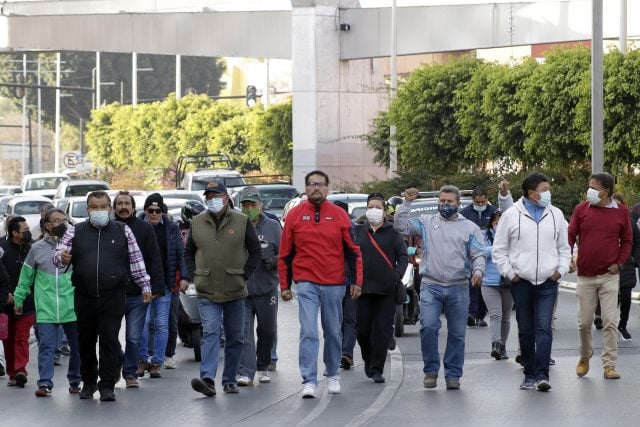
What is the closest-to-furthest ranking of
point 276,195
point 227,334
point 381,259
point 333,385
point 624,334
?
point 333,385 < point 227,334 < point 381,259 < point 624,334 < point 276,195

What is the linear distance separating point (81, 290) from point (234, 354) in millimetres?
1410

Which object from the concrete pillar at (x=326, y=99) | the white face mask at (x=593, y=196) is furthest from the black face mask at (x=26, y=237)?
the concrete pillar at (x=326, y=99)

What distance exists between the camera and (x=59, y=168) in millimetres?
124500

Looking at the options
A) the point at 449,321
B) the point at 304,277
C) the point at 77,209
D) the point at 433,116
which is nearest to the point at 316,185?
the point at 304,277

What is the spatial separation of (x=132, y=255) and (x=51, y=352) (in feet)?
3.88

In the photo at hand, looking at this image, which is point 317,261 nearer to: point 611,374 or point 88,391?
point 88,391

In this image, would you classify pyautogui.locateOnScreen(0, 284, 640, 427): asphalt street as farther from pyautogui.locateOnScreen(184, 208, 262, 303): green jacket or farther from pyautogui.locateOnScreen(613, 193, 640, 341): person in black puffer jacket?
pyautogui.locateOnScreen(613, 193, 640, 341): person in black puffer jacket

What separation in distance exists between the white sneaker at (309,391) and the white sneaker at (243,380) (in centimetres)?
103

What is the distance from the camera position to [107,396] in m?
13.2

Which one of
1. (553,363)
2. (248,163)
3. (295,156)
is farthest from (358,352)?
(248,163)

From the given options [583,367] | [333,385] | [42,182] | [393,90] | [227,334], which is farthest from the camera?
[42,182]

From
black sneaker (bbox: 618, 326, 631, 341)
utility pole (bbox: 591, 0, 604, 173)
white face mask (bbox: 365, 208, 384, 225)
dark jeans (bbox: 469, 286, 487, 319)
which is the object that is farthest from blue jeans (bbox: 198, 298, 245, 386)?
utility pole (bbox: 591, 0, 604, 173)

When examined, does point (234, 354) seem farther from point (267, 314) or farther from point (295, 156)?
point (295, 156)

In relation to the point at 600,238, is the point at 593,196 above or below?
above
